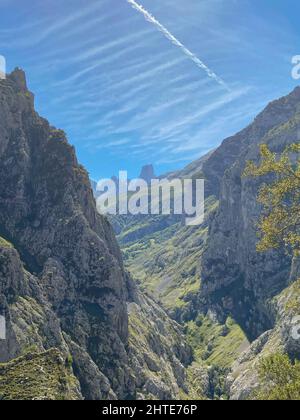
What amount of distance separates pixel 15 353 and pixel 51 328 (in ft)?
92.8

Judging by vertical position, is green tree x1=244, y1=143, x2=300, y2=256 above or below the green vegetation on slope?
above

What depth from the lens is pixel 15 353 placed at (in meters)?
147

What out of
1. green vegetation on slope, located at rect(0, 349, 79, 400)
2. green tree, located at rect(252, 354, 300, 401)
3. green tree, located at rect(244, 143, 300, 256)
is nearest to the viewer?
green tree, located at rect(252, 354, 300, 401)

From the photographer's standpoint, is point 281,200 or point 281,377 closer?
point 281,200

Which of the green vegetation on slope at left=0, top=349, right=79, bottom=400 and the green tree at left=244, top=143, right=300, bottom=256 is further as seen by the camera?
the green vegetation on slope at left=0, top=349, right=79, bottom=400

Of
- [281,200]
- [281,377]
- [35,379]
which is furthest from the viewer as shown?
[35,379]

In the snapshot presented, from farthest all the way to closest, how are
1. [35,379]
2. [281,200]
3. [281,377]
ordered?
[35,379] → [281,377] → [281,200]

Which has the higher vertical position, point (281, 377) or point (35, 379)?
point (281, 377)

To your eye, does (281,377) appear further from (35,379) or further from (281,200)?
(35,379)

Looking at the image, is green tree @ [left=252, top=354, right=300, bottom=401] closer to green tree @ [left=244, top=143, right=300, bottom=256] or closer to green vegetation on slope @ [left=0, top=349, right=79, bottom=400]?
green tree @ [left=244, top=143, right=300, bottom=256]

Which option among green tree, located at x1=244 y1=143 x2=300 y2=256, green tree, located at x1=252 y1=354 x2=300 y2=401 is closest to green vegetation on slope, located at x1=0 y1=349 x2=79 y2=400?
green tree, located at x1=252 y1=354 x2=300 y2=401

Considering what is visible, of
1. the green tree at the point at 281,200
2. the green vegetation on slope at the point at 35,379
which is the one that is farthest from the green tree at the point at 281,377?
the green vegetation on slope at the point at 35,379

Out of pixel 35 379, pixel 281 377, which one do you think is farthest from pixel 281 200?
pixel 35 379
